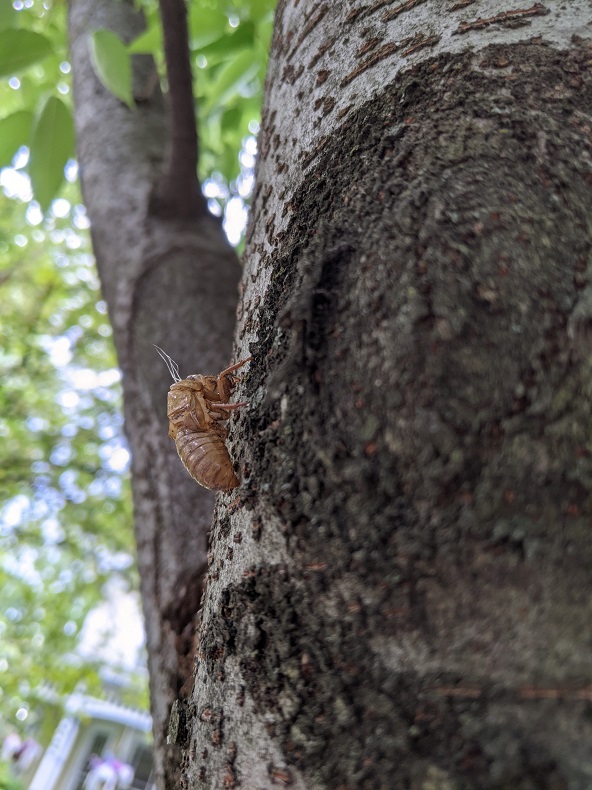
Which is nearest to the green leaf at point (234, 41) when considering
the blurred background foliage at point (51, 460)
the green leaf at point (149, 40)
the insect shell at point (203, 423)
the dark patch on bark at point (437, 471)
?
the green leaf at point (149, 40)

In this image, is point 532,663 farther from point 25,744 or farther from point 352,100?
point 25,744

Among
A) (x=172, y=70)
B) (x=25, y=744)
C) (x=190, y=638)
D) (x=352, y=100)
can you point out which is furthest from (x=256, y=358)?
(x=25, y=744)

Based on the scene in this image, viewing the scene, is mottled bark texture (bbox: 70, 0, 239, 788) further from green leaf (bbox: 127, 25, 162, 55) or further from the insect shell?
green leaf (bbox: 127, 25, 162, 55)

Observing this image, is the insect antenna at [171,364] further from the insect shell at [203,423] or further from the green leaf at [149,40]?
the green leaf at [149,40]

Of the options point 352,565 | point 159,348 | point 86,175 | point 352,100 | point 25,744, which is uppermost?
point 86,175

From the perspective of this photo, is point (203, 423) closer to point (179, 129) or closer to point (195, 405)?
point (195, 405)

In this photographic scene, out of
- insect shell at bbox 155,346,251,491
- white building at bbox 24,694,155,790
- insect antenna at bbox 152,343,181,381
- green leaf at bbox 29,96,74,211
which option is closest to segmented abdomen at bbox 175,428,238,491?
insect shell at bbox 155,346,251,491

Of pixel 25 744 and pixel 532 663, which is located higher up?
pixel 532 663
